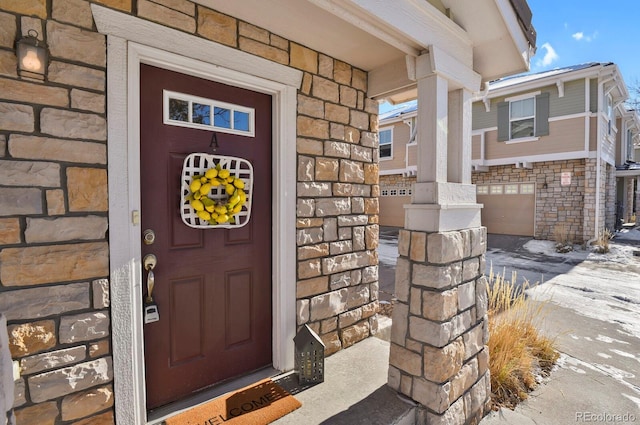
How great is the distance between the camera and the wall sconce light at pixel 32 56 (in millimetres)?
1340

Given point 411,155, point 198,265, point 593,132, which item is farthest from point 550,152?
point 198,265

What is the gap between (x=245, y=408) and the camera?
6.17 ft

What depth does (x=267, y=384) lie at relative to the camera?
6.99 ft

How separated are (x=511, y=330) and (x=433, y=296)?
4.92 feet

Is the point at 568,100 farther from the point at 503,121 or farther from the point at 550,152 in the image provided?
the point at 503,121

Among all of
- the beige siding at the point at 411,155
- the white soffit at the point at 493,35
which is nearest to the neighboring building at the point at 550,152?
the beige siding at the point at 411,155

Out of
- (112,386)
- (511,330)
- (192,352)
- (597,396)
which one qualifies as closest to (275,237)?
(192,352)

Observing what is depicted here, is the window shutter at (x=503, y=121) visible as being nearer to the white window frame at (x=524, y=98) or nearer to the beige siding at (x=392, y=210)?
the white window frame at (x=524, y=98)

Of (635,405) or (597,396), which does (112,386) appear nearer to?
(597,396)

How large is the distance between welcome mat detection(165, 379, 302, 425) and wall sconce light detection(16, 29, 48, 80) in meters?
1.88

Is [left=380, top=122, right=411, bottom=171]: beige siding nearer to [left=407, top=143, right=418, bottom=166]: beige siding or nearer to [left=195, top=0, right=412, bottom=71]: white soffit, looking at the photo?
[left=407, top=143, right=418, bottom=166]: beige siding

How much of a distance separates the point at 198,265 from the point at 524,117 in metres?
10.6

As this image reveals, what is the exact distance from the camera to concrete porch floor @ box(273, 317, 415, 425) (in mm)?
1827

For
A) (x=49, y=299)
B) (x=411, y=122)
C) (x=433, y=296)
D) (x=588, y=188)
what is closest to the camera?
(x=49, y=299)
